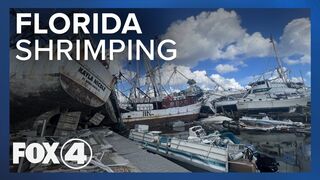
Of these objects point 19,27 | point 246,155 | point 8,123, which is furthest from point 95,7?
point 246,155

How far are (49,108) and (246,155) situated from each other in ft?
5.10

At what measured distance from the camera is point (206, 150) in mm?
3762

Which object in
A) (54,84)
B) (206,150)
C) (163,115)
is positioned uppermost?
(54,84)

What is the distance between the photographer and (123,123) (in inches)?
148

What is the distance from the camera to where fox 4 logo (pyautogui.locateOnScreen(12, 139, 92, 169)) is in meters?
3.67

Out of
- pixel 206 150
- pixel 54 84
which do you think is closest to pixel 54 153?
pixel 54 84

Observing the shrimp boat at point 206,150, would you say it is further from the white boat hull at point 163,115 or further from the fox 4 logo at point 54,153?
the fox 4 logo at point 54,153

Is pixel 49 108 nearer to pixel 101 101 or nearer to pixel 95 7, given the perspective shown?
pixel 101 101

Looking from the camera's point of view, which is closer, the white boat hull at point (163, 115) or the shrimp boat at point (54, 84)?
the shrimp boat at point (54, 84)

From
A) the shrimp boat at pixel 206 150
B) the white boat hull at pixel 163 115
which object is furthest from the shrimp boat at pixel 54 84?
the shrimp boat at pixel 206 150

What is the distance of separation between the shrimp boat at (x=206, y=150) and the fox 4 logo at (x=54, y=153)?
39cm

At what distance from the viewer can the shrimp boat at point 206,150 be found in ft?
12.3

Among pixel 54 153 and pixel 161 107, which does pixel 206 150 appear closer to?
pixel 161 107

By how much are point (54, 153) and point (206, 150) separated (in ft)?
3.80
